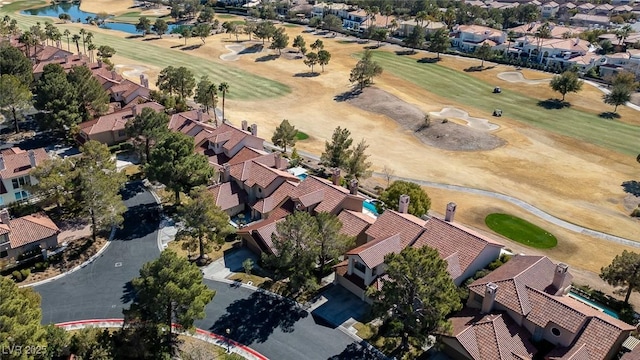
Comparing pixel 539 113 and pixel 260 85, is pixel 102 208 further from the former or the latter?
pixel 539 113

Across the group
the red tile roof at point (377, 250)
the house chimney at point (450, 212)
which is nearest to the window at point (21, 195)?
the red tile roof at point (377, 250)

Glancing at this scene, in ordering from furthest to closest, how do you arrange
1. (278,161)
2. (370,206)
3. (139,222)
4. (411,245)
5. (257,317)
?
(278,161)
(370,206)
(139,222)
(411,245)
(257,317)

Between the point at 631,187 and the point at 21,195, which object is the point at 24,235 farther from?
the point at 631,187

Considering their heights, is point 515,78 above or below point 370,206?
above

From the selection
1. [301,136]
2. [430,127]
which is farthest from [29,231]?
[430,127]

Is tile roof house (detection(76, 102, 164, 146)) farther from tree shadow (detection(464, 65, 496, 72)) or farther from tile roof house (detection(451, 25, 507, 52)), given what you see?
tile roof house (detection(451, 25, 507, 52))

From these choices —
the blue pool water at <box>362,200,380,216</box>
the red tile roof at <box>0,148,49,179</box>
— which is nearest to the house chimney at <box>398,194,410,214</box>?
the blue pool water at <box>362,200,380,216</box>
